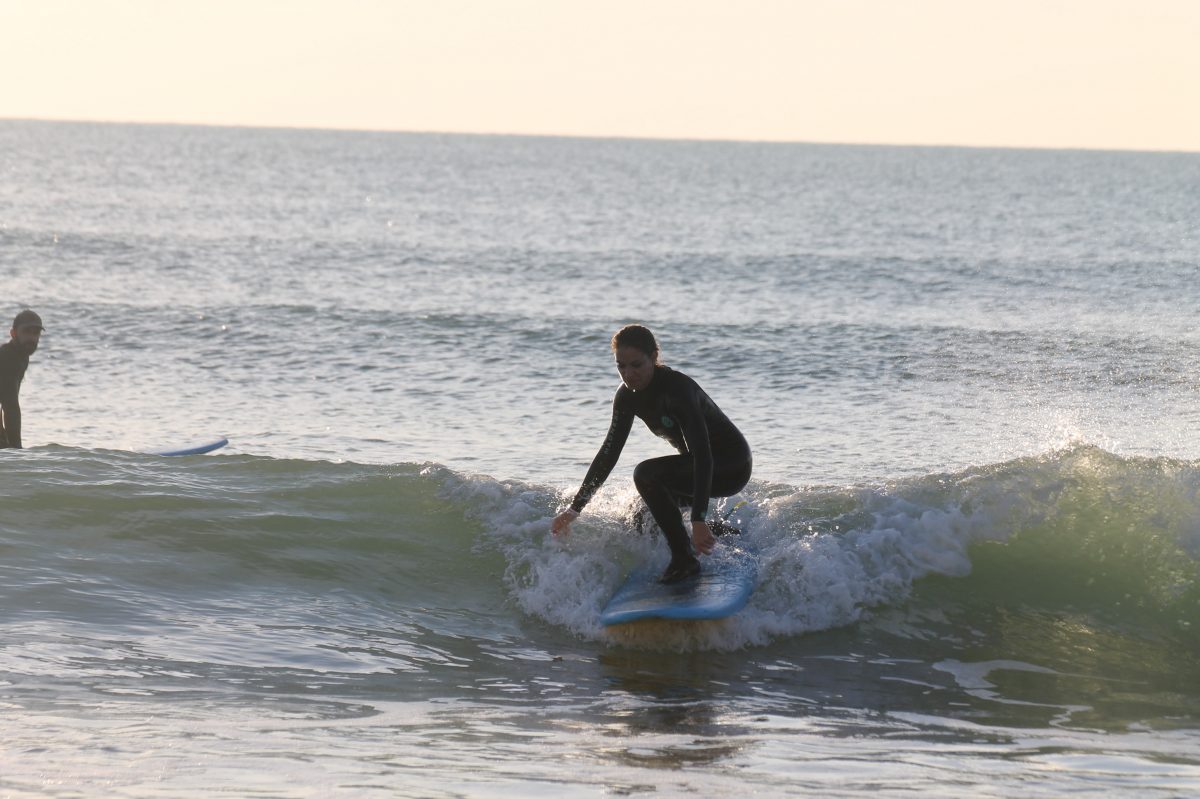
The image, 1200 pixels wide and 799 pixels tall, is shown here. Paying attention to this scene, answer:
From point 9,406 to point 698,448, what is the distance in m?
6.77

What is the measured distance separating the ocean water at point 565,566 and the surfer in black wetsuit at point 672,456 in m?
0.65

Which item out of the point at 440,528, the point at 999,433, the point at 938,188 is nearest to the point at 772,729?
the point at 440,528

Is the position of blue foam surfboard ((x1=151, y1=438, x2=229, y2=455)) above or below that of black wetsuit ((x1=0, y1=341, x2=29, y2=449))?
below

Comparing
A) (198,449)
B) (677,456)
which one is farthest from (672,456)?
(198,449)

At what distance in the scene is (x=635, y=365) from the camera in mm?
7461

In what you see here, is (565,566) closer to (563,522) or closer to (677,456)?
(563,522)

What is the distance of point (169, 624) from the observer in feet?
26.7

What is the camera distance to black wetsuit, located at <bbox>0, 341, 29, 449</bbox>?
36.1ft

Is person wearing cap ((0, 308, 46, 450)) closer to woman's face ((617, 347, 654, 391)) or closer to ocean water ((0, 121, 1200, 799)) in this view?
ocean water ((0, 121, 1200, 799))

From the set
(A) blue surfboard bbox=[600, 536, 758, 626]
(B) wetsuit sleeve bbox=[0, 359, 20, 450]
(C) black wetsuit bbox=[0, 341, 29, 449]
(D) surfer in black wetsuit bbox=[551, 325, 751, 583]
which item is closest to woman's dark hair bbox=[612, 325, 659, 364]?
(D) surfer in black wetsuit bbox=[551, 325, 751, 583]

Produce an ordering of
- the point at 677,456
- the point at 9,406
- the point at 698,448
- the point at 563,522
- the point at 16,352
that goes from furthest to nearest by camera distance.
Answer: the point at 9,406 < the point at 16,352 < the point at 677,456 < the point at 563,522 < the point at 698,448

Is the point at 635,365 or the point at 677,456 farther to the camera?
the point at 677,456

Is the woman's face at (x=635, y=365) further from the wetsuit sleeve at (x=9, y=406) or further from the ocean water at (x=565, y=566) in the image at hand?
the wetsuit sleeve at (x=9, y=406)

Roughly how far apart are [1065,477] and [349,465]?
232 inches
